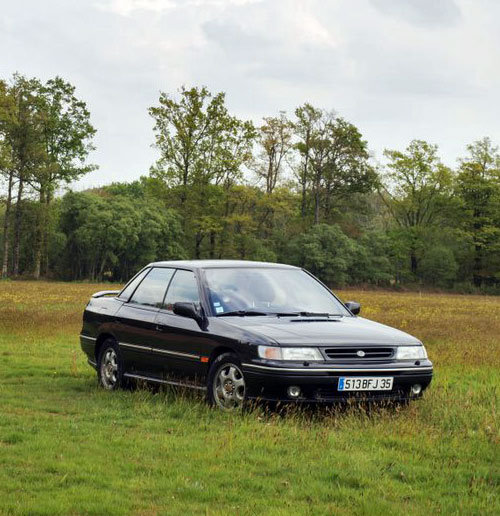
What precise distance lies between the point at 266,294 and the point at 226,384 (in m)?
1.44

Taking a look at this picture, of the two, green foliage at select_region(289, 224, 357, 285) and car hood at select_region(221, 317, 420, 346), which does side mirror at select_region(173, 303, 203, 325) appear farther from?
green foliage at select_region(289, 224, 357, 285)

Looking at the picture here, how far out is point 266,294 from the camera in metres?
10.3

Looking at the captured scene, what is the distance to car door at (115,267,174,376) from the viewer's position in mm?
10633

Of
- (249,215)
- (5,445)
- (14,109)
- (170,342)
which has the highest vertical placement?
(14,109)

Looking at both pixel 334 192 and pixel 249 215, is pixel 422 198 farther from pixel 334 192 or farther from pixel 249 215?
pixel 249 215

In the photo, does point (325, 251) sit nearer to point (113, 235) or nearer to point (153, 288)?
point (113, 235)

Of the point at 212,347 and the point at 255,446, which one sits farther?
the point at 212,347

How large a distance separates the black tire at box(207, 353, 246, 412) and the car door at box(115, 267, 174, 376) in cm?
120

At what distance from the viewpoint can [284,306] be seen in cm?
1023

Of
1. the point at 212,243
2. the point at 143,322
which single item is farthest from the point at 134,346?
the point at 212,243

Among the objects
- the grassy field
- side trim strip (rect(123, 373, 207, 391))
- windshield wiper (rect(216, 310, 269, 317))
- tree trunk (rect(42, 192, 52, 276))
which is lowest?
the grassy field

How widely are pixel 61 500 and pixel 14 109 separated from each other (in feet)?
194

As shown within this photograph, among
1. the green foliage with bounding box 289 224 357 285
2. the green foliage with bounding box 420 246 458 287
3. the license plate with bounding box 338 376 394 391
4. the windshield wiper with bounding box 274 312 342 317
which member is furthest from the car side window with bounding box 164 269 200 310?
the green foliage with bounding box 420 246 458 287

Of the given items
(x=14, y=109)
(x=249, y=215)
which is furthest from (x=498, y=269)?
(x=14, y=109)
